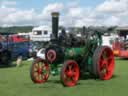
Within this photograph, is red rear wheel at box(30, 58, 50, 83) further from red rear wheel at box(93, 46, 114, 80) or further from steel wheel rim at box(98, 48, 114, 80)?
steel wheel rim at box(98, 48, 114, 80)

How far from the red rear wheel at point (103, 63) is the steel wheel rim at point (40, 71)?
1.43 m

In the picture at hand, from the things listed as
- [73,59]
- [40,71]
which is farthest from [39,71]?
[73,59]

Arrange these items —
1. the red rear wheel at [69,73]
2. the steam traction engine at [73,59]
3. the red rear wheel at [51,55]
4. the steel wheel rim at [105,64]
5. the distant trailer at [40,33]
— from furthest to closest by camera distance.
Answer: the distant trailer at [40,33], the steel wheel rim at [105,64], the red rear wheel at [51,55], the steam traction engine at [73,59], the red rear wheel at [69,73]

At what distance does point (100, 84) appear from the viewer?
1137 cm

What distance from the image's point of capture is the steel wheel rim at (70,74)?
1105 centimetres

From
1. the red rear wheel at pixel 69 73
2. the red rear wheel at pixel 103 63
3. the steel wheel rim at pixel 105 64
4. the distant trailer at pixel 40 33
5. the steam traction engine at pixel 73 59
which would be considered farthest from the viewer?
the distant trailer at pixel 40 33

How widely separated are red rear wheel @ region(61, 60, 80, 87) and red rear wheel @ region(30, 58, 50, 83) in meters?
0.93

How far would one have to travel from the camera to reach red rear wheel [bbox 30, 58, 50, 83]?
38.4 ft

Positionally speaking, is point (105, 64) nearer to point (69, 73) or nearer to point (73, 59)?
point (73, 59)

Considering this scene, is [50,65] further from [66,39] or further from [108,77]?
[108,77]

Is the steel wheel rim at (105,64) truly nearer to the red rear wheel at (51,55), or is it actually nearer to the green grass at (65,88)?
the green grass at (65,88)

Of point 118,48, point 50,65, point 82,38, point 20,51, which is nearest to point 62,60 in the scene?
point 50,65

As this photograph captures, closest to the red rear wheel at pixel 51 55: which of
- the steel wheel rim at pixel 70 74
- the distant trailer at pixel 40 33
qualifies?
the steel wheel rim at pixel 70 74

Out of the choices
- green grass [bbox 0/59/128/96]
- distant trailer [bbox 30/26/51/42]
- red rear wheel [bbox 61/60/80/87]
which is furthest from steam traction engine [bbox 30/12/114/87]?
distant trailer [bbox 30/26/51/42]
